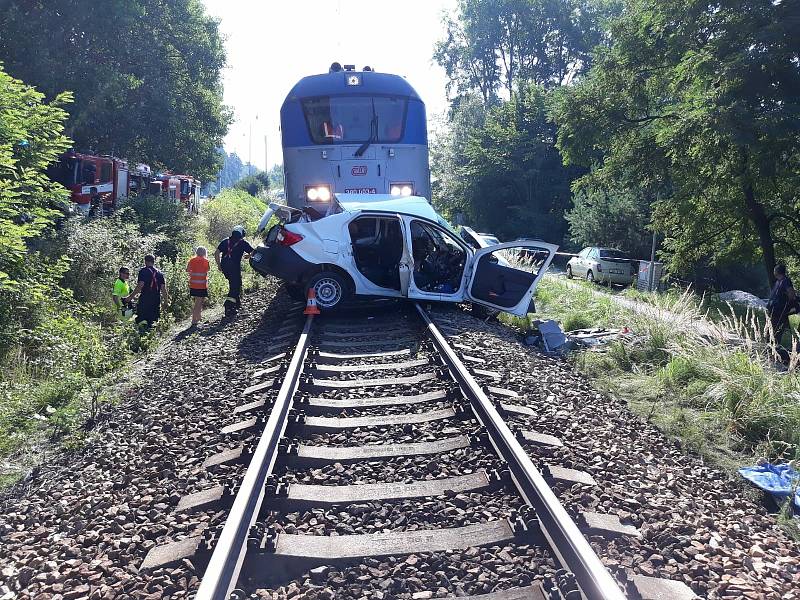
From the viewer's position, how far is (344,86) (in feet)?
41.4

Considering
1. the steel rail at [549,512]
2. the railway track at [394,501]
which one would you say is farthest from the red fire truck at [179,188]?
the steel rail at [549,512]

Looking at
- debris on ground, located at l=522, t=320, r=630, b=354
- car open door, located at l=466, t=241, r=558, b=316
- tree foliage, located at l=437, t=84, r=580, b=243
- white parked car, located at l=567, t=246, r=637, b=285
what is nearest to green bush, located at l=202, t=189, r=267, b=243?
white parked car, located at l=567, t=246, r=637, b=285

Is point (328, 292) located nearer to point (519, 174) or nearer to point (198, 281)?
point (198, 281)

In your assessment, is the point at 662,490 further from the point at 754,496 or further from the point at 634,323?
the point at 634,323

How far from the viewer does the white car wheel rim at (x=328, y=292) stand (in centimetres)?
1048

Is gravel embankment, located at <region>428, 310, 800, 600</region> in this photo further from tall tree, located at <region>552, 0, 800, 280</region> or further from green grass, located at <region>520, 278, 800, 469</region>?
tall tree, located at <region>552, 0, 800, 280</region>

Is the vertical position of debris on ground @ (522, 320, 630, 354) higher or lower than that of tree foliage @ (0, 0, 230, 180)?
lower

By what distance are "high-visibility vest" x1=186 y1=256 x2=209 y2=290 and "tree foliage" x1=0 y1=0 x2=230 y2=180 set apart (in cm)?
1210

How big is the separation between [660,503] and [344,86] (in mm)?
10303

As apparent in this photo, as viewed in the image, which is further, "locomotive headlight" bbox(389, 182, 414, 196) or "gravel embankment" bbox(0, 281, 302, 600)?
"locomotive headlight" bbox(389, 182, 414, 196)

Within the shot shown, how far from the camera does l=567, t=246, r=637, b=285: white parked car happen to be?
85.7 ft

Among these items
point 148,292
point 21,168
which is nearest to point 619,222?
point 148,292

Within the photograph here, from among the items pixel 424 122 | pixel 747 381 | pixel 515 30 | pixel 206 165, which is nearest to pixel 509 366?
pixel 747 381

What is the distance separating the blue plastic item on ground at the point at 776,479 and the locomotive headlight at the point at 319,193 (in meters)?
9.04
